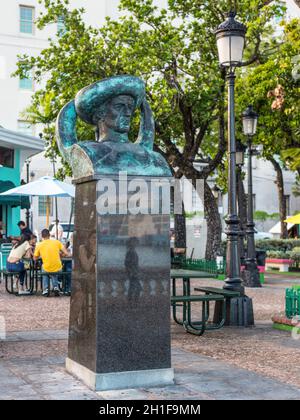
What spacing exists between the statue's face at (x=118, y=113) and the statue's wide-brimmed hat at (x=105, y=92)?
61 mm

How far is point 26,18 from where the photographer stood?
37.6 m

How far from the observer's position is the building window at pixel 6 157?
2389 cm

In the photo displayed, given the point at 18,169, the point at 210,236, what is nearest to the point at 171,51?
the point at 210,236

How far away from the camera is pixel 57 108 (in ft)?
62.5

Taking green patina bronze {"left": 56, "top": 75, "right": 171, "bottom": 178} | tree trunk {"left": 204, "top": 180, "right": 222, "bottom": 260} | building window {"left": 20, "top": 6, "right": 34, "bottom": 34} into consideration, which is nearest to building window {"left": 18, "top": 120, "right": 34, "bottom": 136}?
building window {"left": 20, "top": 6, "right": 34, "bottom": 34}

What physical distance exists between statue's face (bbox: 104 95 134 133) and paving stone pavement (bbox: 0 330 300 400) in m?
2.34

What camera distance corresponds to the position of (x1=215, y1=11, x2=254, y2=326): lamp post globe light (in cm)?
978

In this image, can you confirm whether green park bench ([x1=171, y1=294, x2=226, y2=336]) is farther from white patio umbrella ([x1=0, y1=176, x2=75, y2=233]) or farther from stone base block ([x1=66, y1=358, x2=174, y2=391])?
white patio umbrella ([x1=0, y1=176, x2=75, y2=233])

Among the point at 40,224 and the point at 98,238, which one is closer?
the point at 98,238

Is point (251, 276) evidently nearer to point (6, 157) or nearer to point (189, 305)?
point (189, 305)

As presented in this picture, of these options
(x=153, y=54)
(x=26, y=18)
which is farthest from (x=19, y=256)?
(x=26, y=18)

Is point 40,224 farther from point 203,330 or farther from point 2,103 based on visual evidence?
point 203,330

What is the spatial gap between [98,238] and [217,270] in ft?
43.9

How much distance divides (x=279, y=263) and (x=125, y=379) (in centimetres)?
1789
